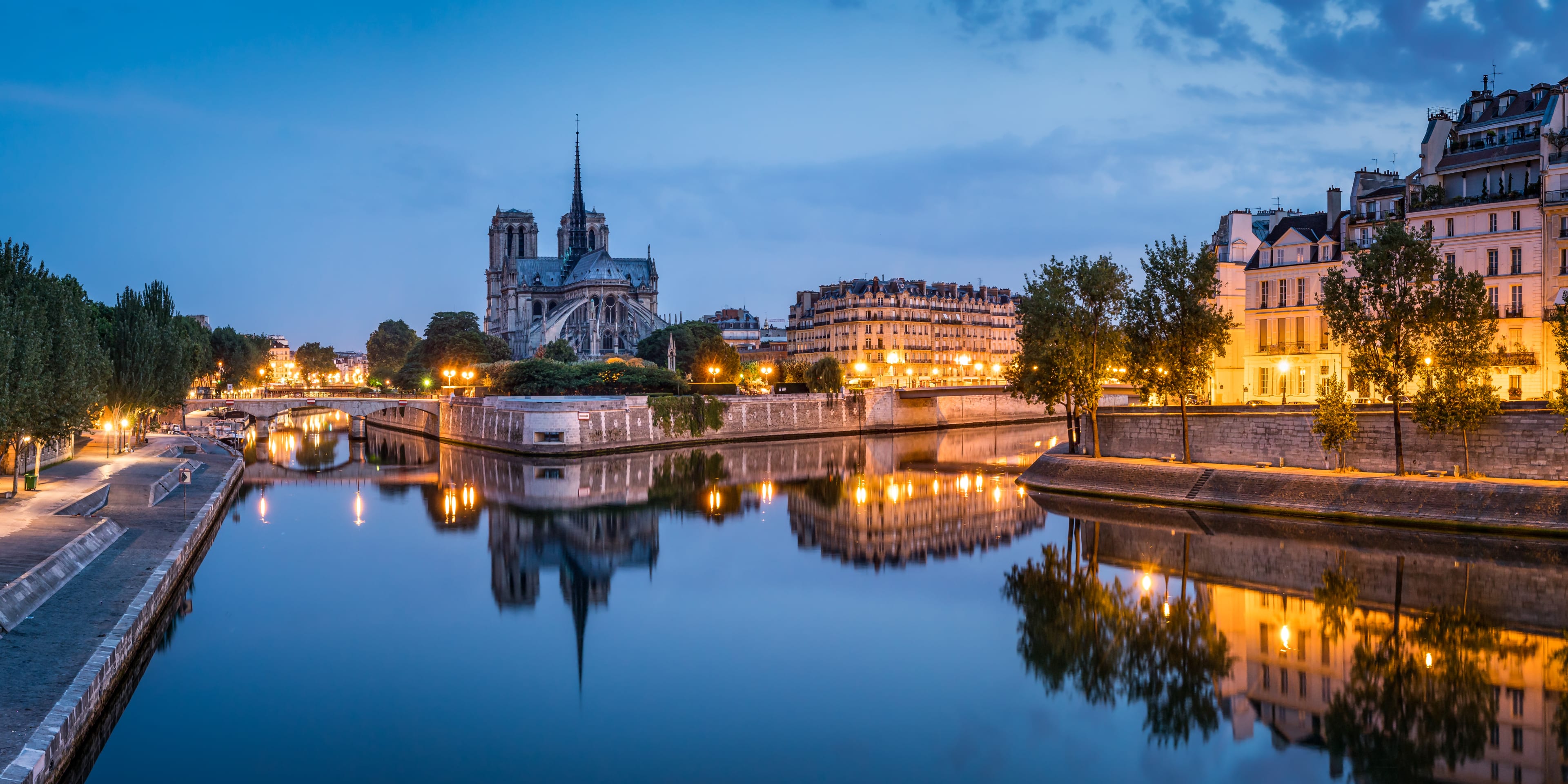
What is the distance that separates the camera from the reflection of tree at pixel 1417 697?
14.3m

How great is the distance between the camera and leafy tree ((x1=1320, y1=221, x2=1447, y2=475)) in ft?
96.5

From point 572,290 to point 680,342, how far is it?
2777 centimetres

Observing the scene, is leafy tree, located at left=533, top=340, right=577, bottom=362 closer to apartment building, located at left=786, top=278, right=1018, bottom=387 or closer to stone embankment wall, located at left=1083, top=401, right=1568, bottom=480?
apartment building, located at left=786, top=278, right=1018, bottom=387

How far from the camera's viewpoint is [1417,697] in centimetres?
1641

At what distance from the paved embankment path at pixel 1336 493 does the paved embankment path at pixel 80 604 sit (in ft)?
87.1

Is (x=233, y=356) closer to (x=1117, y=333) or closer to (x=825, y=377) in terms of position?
(x=825, y=377)

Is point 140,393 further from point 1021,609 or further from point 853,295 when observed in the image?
point 853,295

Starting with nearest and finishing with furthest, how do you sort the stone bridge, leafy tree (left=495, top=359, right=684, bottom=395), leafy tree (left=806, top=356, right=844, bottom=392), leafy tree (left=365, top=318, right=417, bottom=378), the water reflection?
the water reflection < the stone bridge < leafy tree (left=495, top=359, right=684, bottom=395) < leafy tree (left=806, top=356, right=844, bottom=392) < leafy tree (left=365, top=318, right=417, bottom=378)

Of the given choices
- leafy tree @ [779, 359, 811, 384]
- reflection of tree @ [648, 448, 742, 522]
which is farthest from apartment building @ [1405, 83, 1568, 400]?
leafy tree @ [779, 359, 811, 384]

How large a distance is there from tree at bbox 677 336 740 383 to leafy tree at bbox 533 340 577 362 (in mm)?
18942

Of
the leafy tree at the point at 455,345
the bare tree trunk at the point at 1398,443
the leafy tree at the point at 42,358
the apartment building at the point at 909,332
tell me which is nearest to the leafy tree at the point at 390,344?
the leafy tree at the point at 455,345

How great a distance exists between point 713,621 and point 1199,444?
20966mm

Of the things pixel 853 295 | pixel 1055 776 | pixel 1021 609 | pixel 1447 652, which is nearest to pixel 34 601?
pixel 1055 776

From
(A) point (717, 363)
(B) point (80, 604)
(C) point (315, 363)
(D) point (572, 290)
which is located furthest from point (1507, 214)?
(C) point (315, 363)
